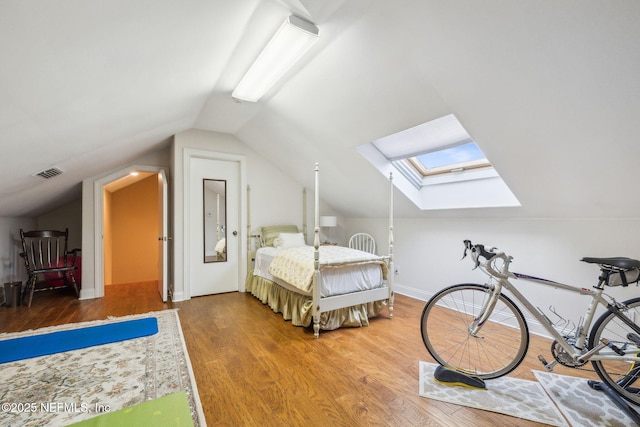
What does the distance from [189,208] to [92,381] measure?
2.51m

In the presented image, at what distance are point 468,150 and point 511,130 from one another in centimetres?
91

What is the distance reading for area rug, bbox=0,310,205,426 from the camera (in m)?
1.66

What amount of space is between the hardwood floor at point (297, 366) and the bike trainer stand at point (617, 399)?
0.74 feet

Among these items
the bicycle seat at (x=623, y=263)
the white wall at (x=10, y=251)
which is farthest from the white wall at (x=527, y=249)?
the white wall at (x=10, y=251)

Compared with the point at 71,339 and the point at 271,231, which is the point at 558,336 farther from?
the point at 71,339

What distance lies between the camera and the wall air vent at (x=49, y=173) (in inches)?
110

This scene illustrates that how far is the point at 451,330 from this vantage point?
287cm

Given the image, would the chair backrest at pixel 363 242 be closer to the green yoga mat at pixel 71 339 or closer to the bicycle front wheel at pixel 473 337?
the bicycle front wheel at pixel 473 337

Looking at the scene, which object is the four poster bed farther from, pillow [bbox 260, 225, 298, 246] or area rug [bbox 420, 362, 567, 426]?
area rug [bbox 420, 362, 567, 426]

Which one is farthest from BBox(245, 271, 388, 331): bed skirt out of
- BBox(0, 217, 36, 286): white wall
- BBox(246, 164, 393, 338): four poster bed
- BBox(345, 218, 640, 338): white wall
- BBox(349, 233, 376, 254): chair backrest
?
BBox(0, 217, 36, 286): white wall

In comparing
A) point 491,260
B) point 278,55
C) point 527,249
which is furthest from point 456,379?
point 278,55

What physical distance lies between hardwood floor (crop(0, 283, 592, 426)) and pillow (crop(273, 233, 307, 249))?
3.36 feet

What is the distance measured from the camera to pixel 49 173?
291 centimetres

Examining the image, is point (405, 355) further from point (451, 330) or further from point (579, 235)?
point (579, 235)
